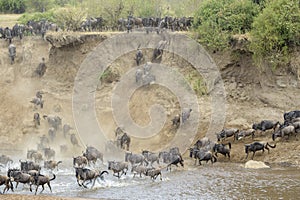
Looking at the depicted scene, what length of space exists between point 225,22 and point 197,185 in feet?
49.3

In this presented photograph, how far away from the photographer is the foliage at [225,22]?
3416 centimetres

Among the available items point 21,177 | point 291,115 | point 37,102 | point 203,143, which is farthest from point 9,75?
point 291,115

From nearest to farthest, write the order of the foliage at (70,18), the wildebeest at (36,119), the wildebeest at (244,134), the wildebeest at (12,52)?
the wildebeest at (244,134), the wildebeest at (36,119), the wildebeest at (12,52), the foliage at (70,18)

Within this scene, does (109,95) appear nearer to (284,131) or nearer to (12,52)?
(12,52)

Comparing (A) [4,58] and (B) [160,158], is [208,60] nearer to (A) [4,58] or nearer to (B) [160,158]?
(B) [160,158]

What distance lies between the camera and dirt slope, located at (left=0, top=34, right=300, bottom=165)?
30797mm

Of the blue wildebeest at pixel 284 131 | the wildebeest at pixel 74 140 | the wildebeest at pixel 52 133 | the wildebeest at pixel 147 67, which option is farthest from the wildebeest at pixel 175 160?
the wildebeest at pixel 147 67

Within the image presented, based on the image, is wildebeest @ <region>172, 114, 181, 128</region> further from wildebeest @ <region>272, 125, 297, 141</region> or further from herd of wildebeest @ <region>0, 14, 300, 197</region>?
wildebeest @ <region>272, 125, 297, 141</region>

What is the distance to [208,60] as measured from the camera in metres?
35.1

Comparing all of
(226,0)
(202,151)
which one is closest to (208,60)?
(226,0)

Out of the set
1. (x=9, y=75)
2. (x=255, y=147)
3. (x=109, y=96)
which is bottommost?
(x=255, y=147)

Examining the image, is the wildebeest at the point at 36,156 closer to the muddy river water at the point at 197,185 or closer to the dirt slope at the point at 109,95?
the dirt slope at the point at 109,95

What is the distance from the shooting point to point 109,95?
36.1 m

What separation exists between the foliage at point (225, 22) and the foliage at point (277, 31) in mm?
2475
